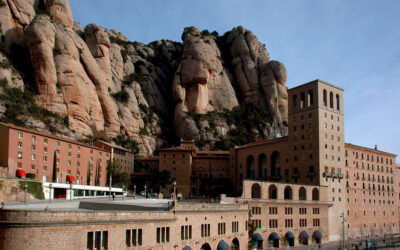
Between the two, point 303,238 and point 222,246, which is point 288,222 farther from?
point 222,246

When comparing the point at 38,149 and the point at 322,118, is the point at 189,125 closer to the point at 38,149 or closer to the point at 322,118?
the point at 322,118

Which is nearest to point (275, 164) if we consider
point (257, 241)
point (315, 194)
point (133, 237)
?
point (315, 194)

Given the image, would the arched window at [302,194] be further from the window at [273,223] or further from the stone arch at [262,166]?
the stone arch at [262,166]

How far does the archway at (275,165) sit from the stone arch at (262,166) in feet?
6.91

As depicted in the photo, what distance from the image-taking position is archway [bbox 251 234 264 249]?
63.5 meters

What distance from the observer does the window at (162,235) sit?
41.1 m

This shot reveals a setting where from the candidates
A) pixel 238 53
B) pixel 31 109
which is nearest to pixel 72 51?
pixel 31 109

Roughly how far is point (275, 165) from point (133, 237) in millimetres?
57431

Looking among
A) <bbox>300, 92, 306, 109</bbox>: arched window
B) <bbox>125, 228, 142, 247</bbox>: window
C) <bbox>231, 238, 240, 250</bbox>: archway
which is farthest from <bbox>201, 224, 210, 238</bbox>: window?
<bbox>300, 92, 306, 109</bbox>: arched window

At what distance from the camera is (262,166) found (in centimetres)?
9450

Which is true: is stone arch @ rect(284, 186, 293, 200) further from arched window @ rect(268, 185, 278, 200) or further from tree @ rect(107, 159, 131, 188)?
tree @ rect(107, 159, 131, 188)

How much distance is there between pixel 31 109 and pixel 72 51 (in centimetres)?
2104

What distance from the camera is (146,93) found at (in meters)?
138

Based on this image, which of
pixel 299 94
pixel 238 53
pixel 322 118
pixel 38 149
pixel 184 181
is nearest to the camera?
pixel 38 149
